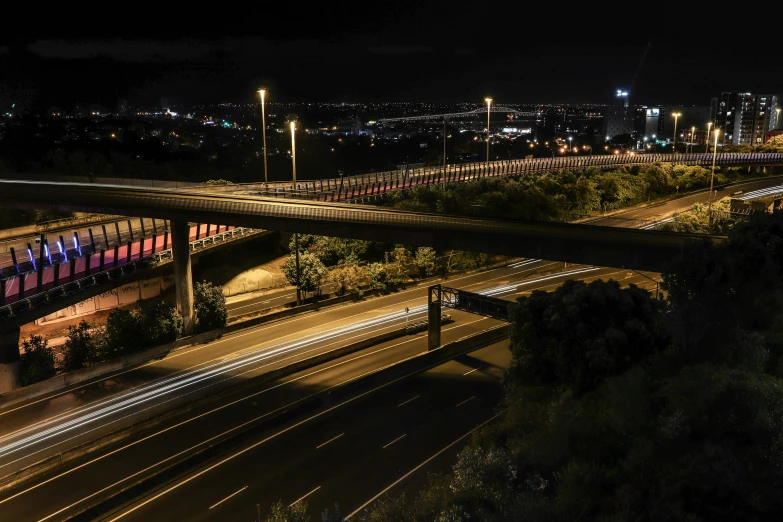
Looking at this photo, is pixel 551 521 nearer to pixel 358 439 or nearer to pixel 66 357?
pixel 358 439

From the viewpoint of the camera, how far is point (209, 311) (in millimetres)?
32531

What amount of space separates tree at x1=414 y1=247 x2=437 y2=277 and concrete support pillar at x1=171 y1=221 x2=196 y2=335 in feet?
49.1

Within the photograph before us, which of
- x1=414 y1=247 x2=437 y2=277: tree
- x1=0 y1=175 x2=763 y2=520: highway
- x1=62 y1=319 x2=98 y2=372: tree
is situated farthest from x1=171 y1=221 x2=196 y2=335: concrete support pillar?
x1=414 y1=247 x2=437 y2=277: tree

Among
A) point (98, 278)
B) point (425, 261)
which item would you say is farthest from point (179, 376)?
point (425, 261)

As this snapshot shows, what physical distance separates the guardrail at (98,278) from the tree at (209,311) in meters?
3.16

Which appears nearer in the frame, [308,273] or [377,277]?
[308,273]

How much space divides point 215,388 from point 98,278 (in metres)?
9.65

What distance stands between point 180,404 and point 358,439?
24.3ft

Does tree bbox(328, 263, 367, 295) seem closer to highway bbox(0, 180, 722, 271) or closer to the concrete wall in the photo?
highway bbox(0, 180, 722, 271)

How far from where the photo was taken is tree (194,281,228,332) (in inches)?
1272

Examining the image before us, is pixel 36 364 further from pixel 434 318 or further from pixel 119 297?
pixel 434 318

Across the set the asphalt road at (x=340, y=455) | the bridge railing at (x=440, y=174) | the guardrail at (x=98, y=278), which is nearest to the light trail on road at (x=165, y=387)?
the guardrail at (x=98, y=278)

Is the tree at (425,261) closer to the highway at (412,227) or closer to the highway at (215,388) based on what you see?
the highway at (215,388)

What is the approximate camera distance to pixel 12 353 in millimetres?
26484
